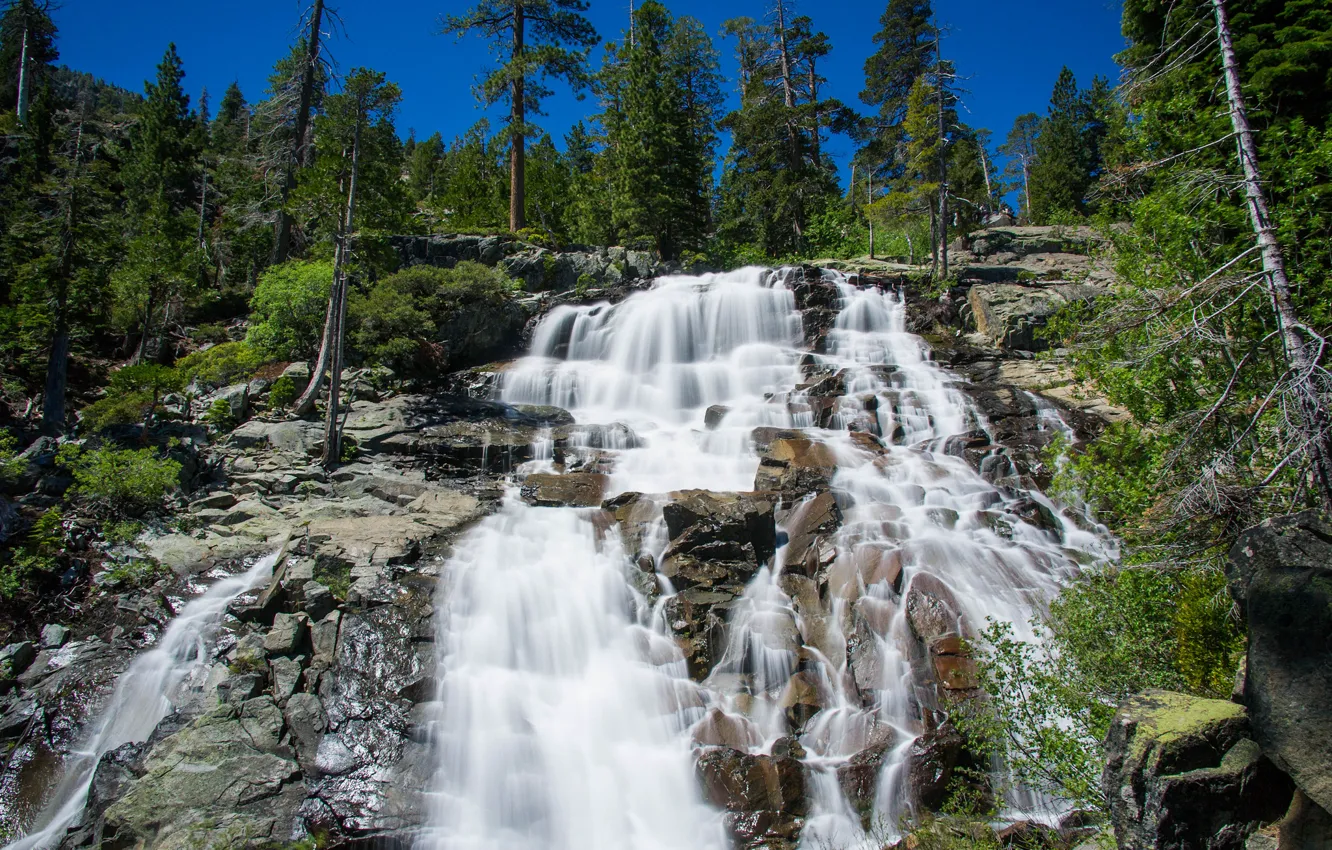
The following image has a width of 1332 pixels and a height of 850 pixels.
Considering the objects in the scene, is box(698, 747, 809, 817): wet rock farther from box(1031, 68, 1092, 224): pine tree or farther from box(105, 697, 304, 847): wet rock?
box(1031, 68, 1092, 224): pine tree

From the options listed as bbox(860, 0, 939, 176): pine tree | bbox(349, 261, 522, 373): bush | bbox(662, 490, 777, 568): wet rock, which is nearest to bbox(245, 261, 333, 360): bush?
bbox(349, 261, 522, 373): bush

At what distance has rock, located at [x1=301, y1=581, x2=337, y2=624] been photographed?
9.84 metres

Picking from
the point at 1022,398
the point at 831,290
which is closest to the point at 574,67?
the point at 831,290

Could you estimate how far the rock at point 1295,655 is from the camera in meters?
4.31

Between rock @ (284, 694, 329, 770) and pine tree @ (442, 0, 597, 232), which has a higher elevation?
pine tree @ (442, 0, 597, 232)

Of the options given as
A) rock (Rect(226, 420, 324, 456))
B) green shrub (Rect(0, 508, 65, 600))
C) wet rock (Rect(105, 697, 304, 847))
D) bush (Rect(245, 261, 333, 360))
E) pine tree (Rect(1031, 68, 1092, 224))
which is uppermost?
pine tree (Rect(1031, 68, 1092, 224))

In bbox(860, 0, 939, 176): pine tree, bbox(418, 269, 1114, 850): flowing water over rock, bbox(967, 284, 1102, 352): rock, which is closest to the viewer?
bbox(418, 269, 1114, 850): flowing water over rock

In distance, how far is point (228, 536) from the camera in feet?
40.8

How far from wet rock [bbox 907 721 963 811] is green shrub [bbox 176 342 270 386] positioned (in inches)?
815

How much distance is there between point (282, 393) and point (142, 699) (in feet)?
36.3

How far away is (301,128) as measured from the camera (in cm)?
2267

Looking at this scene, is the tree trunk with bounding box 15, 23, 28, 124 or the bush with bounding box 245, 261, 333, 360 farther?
the tree trunk with bounding box 15, 23, 28, 124

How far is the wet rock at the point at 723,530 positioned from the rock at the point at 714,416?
20.0 ft

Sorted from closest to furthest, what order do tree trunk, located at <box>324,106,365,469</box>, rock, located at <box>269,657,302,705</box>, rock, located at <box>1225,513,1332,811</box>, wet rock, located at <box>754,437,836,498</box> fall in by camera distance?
rock, located at <box>1225,513,1332,811</box> < rock, located at <box>269,657,302,705</box> < wet rock, located at <box>754,437,836,498</box> < tree trunk, located at <box>324,106,365,469</box>
